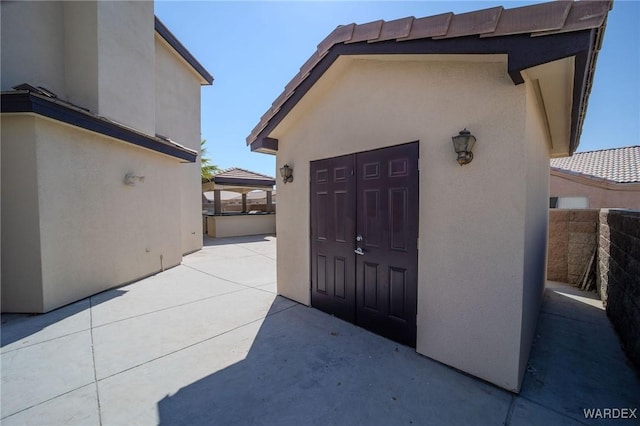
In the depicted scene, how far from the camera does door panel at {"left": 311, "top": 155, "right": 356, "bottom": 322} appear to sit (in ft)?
14.6

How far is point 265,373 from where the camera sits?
126 inches

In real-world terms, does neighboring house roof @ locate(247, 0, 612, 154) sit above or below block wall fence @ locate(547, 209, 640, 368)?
above

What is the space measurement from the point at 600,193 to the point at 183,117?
18.7m

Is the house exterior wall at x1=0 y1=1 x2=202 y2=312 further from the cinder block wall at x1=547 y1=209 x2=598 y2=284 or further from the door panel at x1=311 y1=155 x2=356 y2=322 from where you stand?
the cinder block wall at x1=547 y1=209 x2=598 y2=284

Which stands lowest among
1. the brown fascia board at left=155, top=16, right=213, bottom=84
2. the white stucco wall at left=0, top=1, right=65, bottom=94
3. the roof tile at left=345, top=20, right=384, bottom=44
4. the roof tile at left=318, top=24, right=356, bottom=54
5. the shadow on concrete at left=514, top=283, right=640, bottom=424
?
the shadow on concrete at left=514, top=283, right=640, bottom=424

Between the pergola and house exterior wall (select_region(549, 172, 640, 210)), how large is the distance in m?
15.0

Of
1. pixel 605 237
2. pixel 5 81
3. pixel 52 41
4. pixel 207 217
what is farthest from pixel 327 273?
pixel 207 217

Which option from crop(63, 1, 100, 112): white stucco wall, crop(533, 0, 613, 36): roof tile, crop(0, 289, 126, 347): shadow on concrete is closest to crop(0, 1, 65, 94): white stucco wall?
crop(63, 1, 100, 112): white stucco wall

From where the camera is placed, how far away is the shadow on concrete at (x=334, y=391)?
2543 millimetres

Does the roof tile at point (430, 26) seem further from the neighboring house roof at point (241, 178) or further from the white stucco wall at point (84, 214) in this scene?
the neighboring house roof at point (241, 178)

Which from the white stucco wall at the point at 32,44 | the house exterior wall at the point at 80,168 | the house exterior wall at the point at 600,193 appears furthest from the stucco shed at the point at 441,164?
the house exterior wall at the point at 600,193

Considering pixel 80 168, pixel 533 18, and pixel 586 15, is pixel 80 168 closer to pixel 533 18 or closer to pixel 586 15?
pixel 533 18

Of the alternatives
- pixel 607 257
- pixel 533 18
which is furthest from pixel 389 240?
pixel 607 257

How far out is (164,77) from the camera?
9.77 metres
